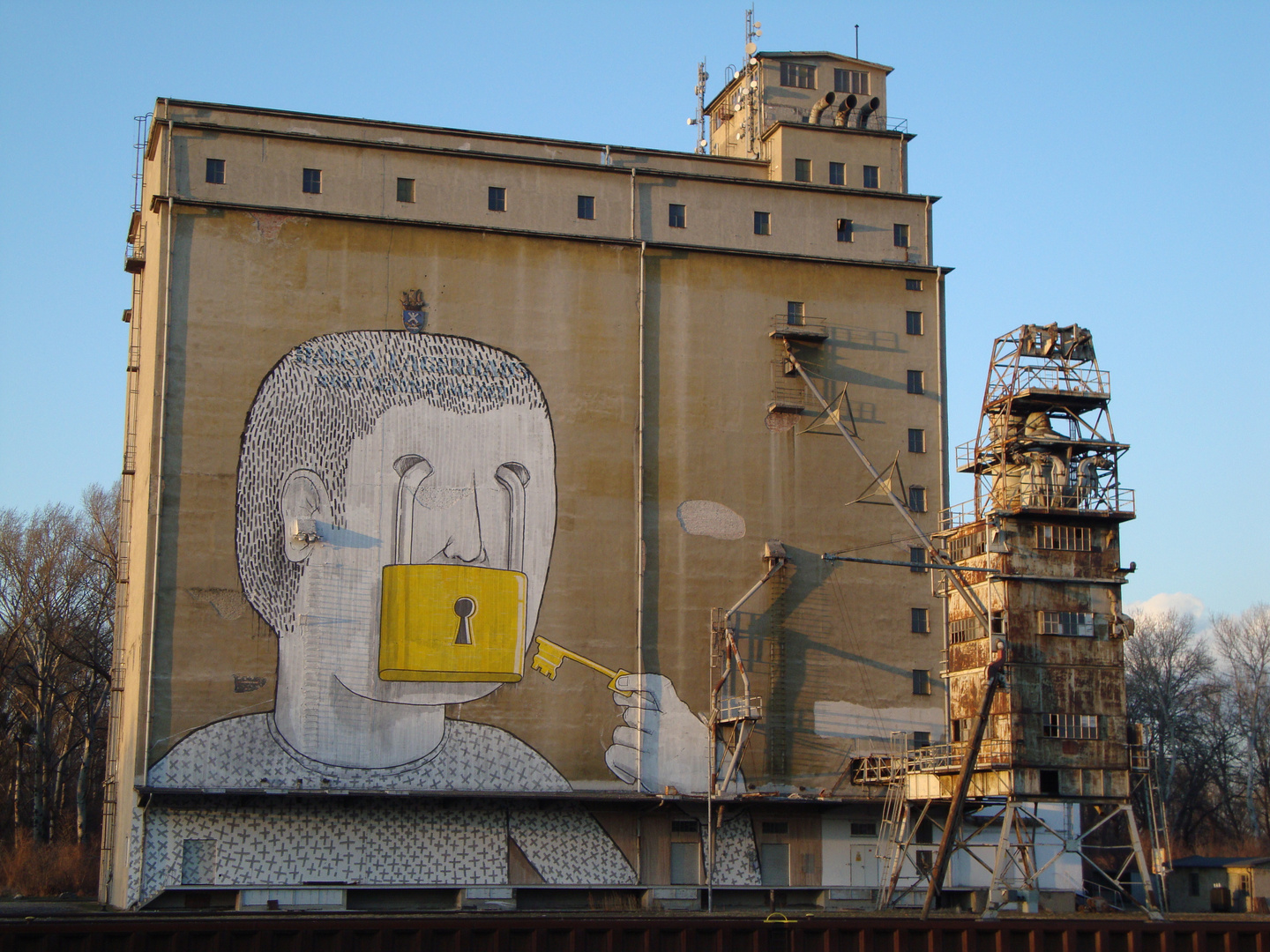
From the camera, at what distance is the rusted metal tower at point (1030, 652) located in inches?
1636

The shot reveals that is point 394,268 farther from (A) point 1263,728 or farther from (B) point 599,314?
(A) point 1263,728

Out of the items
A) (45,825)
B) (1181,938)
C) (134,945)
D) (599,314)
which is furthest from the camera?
(45,825)

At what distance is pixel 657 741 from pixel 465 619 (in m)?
7.08

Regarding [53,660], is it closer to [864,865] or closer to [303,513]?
[303,513]

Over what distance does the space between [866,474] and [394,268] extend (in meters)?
16.8

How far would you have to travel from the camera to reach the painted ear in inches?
1688

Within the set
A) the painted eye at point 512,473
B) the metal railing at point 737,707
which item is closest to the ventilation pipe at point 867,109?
the painted eye at point 512,473

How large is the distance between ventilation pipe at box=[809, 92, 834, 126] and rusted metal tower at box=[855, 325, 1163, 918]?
12568 millimetres

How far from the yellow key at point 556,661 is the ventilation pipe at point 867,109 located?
74.2 feet

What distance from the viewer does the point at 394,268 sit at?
45.2 meters

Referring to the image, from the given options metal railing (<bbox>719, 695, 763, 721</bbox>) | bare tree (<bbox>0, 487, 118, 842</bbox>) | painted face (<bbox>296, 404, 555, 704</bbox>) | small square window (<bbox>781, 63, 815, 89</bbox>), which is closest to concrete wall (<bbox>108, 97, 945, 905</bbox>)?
metal railing (<bbox>719, 695, 763, 721</bbox>)

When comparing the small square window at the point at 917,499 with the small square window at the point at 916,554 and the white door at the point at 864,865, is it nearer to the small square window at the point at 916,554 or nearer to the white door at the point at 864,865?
the small square window at the point at 916,554

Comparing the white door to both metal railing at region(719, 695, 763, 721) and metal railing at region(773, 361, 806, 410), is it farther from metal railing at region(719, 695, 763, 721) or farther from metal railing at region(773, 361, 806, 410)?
metal railing at region(773, 361, 806, 410)

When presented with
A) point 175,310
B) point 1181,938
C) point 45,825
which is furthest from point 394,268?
point 45,825
